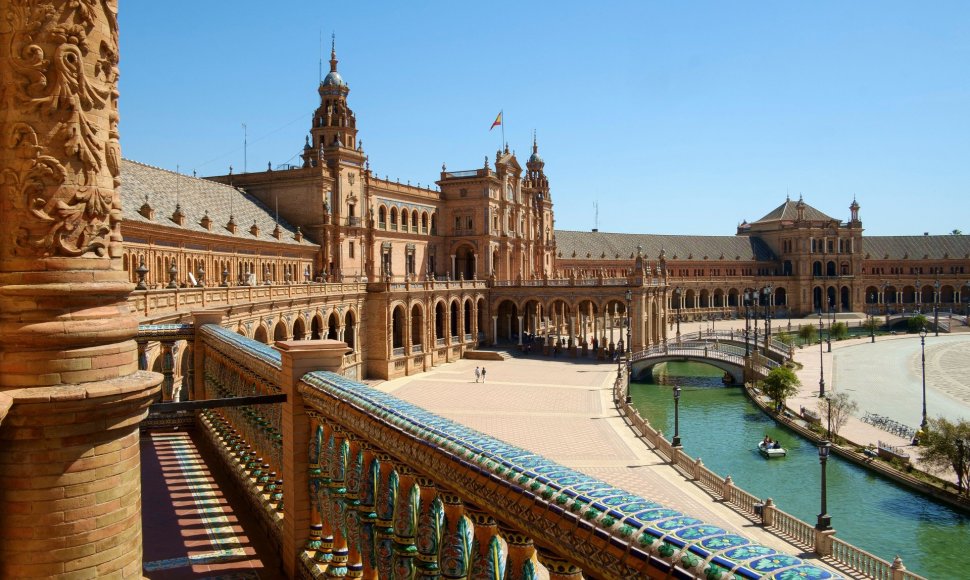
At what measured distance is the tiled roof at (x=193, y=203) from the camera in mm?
39344

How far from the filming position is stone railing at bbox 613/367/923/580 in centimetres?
2009

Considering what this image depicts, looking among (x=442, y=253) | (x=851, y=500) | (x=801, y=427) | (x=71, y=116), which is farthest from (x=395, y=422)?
(x=442, y=253)

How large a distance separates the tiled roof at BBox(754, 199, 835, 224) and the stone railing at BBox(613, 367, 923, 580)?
324ft

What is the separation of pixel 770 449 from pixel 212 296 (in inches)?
1090

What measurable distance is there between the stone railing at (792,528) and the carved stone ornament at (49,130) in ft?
69.3

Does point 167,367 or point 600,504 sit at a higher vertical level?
point 600,504

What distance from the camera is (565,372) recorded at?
57500mm

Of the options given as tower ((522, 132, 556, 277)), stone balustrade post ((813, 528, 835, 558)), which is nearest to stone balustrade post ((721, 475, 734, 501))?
stone balustrade post ((813, 528, 835, 558))

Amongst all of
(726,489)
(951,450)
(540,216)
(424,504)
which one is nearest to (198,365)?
(424,504)

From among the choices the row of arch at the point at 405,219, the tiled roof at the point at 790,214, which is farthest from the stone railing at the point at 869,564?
the tiled roof at the point at 790,214

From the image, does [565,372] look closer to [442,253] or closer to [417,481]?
[442,253]

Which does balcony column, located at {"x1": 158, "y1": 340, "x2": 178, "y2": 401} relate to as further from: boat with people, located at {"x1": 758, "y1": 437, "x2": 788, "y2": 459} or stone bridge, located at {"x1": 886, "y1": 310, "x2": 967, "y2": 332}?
stone bridge, located at {"x1": 886, "y1": 310, "x2": 967, "y2": 332}

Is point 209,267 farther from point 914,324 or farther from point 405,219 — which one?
point 914,324

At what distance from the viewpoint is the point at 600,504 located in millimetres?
3350
